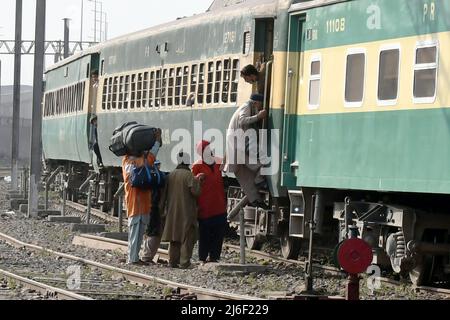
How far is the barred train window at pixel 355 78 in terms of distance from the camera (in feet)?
50.6

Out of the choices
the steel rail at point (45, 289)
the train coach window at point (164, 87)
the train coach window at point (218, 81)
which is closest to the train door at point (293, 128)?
the train coach window at point (218, 81)

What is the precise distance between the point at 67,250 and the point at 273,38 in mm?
5286

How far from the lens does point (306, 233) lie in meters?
17.1

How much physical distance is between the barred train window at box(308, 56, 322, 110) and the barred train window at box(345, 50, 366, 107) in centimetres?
86

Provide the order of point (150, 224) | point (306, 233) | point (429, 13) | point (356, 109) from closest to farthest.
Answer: point (429, 13) → point (356, 109) → point (306, 233) → point (150, 224)

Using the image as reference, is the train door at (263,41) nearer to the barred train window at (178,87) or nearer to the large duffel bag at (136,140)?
the large duffel bag at (136,140)

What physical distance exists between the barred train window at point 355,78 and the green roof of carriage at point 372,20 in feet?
0.62

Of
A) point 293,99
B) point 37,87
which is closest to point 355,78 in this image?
point 293,99

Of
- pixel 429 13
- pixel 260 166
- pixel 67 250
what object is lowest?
pixel 67 250

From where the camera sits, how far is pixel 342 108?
15898mm

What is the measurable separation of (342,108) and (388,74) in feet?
3.96
